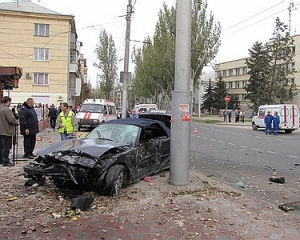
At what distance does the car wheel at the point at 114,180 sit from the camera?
575 cm

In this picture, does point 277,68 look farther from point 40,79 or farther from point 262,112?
point 40,79

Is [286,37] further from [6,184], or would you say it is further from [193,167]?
[6,184]

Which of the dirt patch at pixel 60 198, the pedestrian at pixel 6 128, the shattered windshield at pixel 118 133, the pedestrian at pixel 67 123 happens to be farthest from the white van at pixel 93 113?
the shattered windshield at pixel 118 133

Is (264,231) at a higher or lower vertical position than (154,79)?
lower

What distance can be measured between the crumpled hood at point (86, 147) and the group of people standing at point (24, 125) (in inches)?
86.5

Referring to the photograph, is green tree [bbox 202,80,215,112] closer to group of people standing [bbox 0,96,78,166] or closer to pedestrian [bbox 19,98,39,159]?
group of people standing [bbox 0,96,78,166]

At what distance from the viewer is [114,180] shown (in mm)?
5797

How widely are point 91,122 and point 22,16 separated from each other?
23172mm

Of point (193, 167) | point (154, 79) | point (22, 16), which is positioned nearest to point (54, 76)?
point (22, 16)

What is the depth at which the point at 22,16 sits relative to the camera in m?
38.7

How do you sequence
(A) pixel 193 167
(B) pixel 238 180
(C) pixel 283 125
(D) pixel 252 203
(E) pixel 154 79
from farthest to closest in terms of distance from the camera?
(E) pixel 154 79 → (C) pixel 283 125 → (A) pixel 193 167 → (B) pixel 238 180 → (D) pixel 252 203

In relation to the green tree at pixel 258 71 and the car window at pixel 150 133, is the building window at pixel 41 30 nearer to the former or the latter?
the green tree at pixel 258 71

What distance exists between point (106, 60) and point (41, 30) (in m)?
14.5

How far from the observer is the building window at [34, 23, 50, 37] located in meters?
39.5
